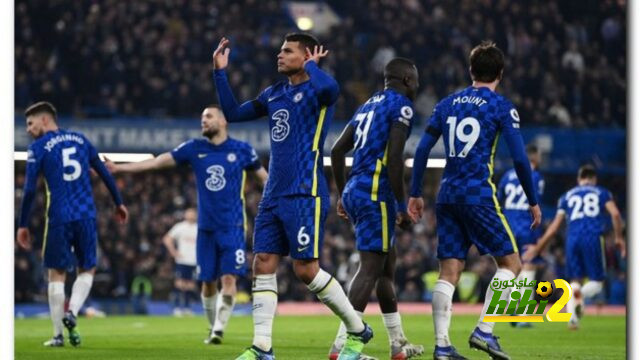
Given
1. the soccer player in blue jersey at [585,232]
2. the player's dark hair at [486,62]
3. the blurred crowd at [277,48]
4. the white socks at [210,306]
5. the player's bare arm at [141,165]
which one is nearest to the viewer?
the player's dark hair at [486,62]

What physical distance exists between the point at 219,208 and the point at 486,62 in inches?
140

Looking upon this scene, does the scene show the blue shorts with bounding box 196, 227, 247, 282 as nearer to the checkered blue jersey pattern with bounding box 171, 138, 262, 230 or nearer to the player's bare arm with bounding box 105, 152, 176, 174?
the checkered blue jersey pattern with bounding box 171, 138, 262, 230

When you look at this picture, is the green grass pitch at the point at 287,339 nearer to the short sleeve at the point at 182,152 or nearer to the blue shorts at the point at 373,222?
the blue shorts at the point at 373,222

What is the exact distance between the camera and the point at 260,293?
6973mm

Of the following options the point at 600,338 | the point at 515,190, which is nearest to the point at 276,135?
the point at 600,338

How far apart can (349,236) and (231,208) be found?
41.6ft

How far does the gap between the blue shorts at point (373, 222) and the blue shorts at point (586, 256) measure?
6.65 metres

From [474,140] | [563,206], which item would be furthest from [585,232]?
[474,140]

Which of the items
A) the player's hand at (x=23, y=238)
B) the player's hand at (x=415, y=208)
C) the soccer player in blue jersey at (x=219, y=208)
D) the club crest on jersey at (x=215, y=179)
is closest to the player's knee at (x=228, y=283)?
the soccer player in blue jersey at (x=219, y=208)

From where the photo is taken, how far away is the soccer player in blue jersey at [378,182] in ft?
24.4

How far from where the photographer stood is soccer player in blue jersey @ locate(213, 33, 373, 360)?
6855mm

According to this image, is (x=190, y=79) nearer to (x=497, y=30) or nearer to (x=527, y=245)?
(x=497, y=30)

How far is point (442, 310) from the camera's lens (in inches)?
294

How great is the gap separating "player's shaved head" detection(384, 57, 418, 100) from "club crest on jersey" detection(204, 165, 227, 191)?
2.98m
